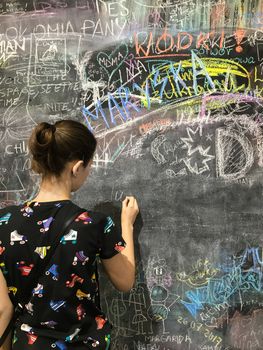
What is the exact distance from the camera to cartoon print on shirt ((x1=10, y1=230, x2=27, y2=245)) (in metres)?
1.22

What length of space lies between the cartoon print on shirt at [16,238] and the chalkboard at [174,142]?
1.63 ft

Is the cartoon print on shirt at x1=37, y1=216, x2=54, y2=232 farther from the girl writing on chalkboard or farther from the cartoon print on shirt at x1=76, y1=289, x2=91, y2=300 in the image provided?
the cartoon print on shirt at x1=76, y1=289, x2=91, y2=300

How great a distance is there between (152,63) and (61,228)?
0.82 m

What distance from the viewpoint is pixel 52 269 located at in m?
1.21

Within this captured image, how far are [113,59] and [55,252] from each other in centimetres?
87

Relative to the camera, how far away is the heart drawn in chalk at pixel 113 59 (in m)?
1.66

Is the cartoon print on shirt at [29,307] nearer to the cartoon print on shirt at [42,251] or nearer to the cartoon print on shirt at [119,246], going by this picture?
the cartoon print on shirt at [42,251]

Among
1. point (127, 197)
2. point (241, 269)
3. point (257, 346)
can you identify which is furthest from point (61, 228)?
point (257, 346)

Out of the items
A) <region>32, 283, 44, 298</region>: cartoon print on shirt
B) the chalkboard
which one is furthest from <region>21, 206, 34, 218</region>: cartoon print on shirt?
the chalkboard

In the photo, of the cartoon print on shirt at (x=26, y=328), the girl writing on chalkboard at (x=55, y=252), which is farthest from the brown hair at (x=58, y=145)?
the cartoon print on shirt at (x=26, y=328)

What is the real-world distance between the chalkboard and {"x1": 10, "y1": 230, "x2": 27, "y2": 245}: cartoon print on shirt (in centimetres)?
50

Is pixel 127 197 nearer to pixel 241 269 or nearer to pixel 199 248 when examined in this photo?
pixel 199 248

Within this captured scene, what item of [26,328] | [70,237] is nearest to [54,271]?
[70,237]

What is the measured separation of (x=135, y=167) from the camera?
65.1 inches
